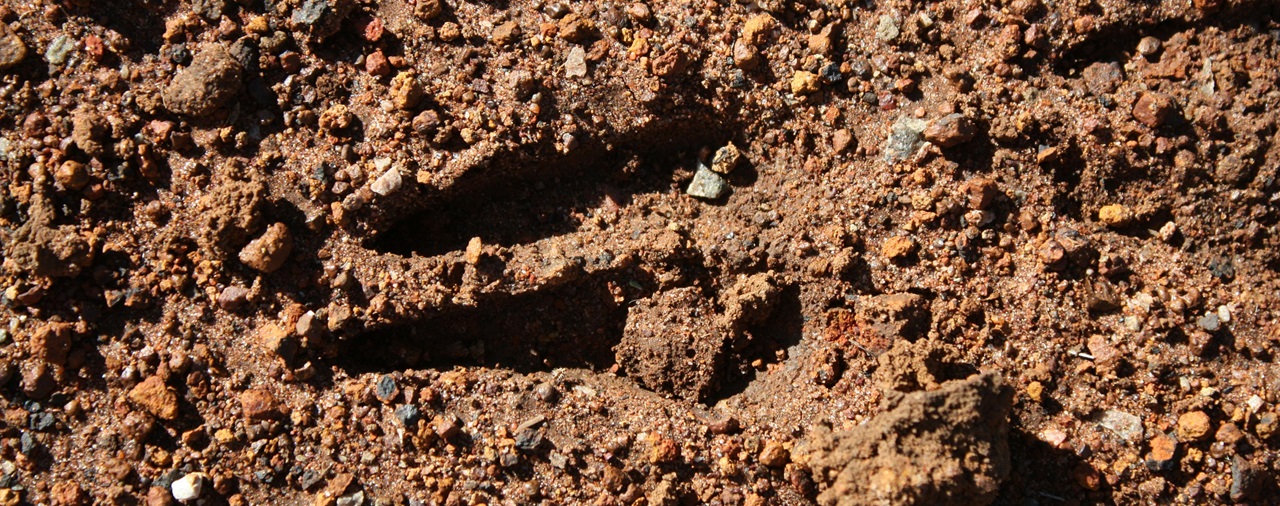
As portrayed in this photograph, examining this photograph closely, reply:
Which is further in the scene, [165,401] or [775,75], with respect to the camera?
[775,75]

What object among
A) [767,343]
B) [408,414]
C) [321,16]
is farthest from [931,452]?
[321,16]

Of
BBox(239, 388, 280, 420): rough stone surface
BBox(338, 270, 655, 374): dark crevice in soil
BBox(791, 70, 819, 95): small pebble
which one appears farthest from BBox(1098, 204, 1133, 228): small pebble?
BBox(239, 388, 280, 420): rough stone surface

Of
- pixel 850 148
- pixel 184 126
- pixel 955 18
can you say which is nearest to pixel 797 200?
pixel 850 148

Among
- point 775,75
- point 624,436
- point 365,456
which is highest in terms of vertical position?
point 775,75

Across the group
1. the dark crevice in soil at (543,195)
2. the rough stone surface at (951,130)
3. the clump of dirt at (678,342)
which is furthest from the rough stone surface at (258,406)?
the rough stone surface at (951,130)

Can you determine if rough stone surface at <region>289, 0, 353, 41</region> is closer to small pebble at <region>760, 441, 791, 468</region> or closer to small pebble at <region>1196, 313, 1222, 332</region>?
small pebble at <region>760, 441, 791, 468</region>

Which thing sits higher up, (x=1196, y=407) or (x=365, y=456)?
(x=1196, y=407)

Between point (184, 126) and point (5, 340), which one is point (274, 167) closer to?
point (184, 126)
